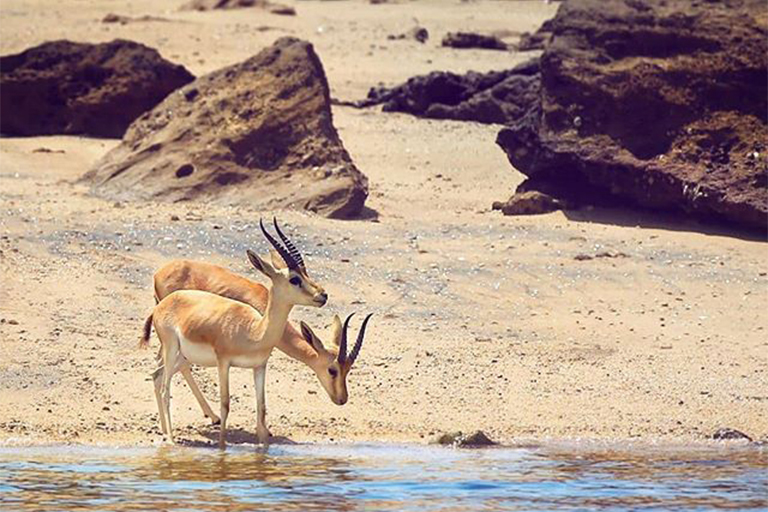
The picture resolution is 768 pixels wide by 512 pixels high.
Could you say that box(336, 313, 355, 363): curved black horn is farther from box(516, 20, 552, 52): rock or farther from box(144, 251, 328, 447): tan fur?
box(516, 20, 552, 52): rock

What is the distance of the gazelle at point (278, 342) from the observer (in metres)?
11.1

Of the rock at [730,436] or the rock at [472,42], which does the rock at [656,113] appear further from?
the rock at [472,42]

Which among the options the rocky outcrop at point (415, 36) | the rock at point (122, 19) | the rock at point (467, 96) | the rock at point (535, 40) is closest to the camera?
the rock at point (467, 96)

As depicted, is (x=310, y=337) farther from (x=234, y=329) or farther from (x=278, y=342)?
(x=234, y=329)

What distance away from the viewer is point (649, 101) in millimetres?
16625

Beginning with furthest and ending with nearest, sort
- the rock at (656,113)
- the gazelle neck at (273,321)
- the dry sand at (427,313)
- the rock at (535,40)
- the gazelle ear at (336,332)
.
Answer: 1. the rock at (535,40)
2. the rock at (656,113)
3. the dry sand at (427,313)
4. the gazelle ear at (336,332)
5. the gazelle neck at (273,321)

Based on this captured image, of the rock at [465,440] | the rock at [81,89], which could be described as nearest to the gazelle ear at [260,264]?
the rock at [465,440]

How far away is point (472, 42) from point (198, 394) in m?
19.0

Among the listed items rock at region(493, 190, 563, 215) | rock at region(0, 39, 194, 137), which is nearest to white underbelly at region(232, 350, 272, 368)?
rock at region(493, 190, 563, 215)

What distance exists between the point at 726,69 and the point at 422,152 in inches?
172

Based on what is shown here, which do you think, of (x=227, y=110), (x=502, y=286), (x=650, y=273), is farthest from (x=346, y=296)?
(x=227, y=110)

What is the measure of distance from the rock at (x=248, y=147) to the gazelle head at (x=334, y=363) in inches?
192

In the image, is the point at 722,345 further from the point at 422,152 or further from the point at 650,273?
the point at 422,152

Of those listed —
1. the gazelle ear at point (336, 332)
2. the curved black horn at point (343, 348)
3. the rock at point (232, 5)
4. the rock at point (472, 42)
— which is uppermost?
the rock at point (232, 5)
